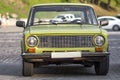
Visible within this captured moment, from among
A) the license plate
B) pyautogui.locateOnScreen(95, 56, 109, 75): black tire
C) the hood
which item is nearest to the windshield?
the hood

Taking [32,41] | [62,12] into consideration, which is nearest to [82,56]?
[32,41]

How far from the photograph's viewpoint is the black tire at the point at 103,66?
13.5 meters

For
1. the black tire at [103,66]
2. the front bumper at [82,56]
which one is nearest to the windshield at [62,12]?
the black tire at [103,66]

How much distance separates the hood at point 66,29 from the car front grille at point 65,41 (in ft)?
0.41

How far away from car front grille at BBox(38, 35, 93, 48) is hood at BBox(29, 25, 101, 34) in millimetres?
126

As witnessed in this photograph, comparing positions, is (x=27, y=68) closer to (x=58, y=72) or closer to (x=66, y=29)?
(x=66, y=29)

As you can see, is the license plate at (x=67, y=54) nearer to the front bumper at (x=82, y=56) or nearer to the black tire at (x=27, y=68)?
the front bumper at (x=82, y=56)

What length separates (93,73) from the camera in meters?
14.5

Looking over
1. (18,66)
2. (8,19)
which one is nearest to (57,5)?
(18,66)

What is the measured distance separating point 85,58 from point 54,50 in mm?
765

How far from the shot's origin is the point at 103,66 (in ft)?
44.6

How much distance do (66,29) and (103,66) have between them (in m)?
1.29

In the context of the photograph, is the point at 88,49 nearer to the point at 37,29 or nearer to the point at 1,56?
the point at 37,29

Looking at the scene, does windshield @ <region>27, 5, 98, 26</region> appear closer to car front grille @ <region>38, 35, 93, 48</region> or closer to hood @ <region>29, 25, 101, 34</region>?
hood @ <region>29, 25, 101, 34</region>
